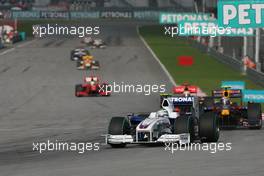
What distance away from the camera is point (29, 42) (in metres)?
102

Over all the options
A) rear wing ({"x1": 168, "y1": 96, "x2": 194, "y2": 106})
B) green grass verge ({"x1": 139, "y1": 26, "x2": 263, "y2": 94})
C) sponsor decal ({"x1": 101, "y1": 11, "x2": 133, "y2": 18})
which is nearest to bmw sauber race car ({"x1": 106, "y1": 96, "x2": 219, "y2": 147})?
rear wing ({"x1": 168, "y1": 96, "x2": 194, "y2": 106})

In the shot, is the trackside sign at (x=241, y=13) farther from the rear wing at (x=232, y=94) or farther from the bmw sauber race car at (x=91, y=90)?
the rear wing at (x=232, y=94)

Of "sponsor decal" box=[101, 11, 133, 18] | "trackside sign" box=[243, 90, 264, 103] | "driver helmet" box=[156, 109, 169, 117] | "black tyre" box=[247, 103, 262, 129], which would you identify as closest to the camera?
"driver helmet" box=[156, 109, 169, 117]

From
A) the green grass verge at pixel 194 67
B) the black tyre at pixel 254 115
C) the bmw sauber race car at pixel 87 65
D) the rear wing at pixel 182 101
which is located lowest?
the green grass verge at pixel 194 67

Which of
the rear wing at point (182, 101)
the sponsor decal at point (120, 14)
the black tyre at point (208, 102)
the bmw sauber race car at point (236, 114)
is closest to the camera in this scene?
the rear wing at point (182, 101)

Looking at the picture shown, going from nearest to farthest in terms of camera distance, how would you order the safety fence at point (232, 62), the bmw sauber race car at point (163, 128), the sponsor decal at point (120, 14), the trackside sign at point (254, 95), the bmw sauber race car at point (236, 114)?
the bmw sauber race car at point (163, 128), the bmw sauber race car at point (236, 114), the trackside sign at point (254, 95), the safety fence at point (232, 62), the sponsor decal at point (120, 14)

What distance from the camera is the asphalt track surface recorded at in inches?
802

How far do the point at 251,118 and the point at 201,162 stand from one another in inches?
302

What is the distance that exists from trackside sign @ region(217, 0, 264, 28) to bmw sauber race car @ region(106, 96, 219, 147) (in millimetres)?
22451

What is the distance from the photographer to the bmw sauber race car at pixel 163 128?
78.6 ft

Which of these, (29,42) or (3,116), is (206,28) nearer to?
(3,116)

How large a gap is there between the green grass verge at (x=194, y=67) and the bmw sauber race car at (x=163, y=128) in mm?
19717

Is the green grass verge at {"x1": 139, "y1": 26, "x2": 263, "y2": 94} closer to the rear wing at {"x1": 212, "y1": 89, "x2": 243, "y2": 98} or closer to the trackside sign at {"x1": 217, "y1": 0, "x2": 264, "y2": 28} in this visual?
the trackside sign at {"x1": 217, "y1": 0, "x2": 264, "y2": 28}

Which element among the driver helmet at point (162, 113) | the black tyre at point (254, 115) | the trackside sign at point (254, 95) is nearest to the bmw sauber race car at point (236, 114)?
the black tyre at point (254, 115)
